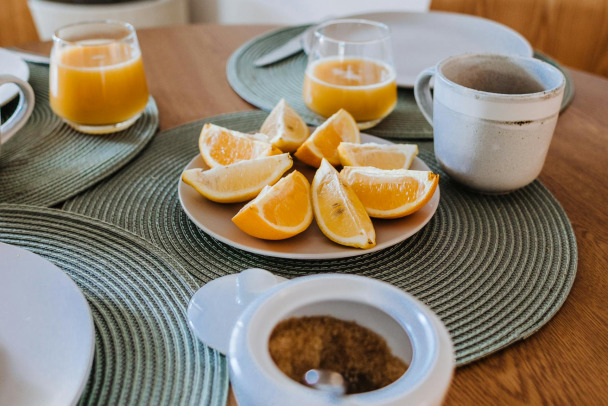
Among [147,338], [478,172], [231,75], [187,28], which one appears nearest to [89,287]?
[147,338]

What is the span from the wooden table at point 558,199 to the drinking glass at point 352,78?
0.45 feet

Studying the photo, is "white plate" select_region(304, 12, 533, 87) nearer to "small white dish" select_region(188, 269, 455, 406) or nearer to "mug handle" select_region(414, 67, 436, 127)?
"mug handle" select_region(414, 67, 436, 127)

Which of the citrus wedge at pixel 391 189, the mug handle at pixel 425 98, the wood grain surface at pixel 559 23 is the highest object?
the mug handle at pixel 425 98

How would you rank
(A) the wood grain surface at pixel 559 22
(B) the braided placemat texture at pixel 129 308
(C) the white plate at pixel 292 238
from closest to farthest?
(B) the braided placemat texture at pixel 129 308 → (C) the white plate at pixel 292 238 → (A) the wood grain surface at pixel 559 22

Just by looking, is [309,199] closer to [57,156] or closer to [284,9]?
[57,156]

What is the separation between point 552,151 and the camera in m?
0.81

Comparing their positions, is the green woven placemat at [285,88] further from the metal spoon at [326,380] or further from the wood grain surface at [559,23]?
the metal spoon at [326,380]

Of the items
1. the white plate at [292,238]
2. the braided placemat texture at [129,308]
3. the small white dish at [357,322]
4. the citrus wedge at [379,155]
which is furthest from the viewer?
the citrus wedge at [379,155]

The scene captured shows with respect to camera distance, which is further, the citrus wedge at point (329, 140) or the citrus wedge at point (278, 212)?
the citrus wedge at point (329, 140)

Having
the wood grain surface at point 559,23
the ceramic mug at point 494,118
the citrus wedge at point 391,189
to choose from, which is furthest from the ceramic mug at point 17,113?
the wood grain surface at point 559,23

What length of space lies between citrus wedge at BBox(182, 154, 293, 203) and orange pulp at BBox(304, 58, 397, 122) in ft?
0.79

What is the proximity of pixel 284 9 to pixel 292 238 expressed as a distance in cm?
212

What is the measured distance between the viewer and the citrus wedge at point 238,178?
62cm

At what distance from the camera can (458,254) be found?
0.59m
